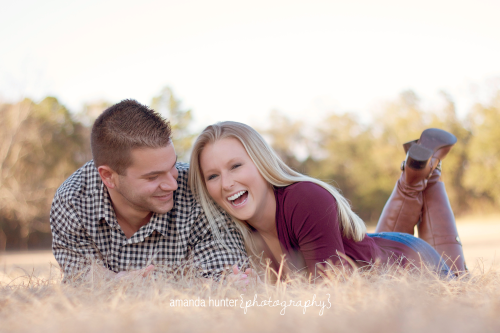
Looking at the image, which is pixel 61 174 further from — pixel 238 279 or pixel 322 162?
pixel 238 279

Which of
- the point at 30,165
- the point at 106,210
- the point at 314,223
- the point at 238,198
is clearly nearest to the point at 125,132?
the point at 106,210

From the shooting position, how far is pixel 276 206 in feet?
9.93

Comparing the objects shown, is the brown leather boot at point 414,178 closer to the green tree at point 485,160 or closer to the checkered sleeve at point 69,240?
the checkered sleeve at point 69,240

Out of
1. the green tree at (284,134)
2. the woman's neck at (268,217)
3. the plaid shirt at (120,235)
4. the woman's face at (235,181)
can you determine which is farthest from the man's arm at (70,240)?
the green tree at (284,134)

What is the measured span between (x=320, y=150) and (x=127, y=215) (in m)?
26.5

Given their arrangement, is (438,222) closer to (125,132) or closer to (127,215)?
(127,215)

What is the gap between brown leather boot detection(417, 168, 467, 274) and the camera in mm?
3741

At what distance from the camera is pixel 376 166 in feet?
89.5

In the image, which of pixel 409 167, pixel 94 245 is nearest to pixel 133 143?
pixel 94 245

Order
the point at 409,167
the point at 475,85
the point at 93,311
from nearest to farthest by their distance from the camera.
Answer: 1. the point at 93,311
2. the point at 409,167
3. the point at 475,85

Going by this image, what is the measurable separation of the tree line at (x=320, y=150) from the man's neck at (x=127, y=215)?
16837mm

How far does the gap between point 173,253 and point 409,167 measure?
2230 mm

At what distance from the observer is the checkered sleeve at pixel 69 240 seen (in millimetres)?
2977

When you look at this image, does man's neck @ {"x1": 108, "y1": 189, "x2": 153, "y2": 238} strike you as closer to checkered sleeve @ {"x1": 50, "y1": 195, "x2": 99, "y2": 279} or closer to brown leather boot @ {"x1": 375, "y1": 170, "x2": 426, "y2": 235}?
checkered sleeve @ {"x1": 50, "y1": 195, "x2": 99, "y2": 279}
